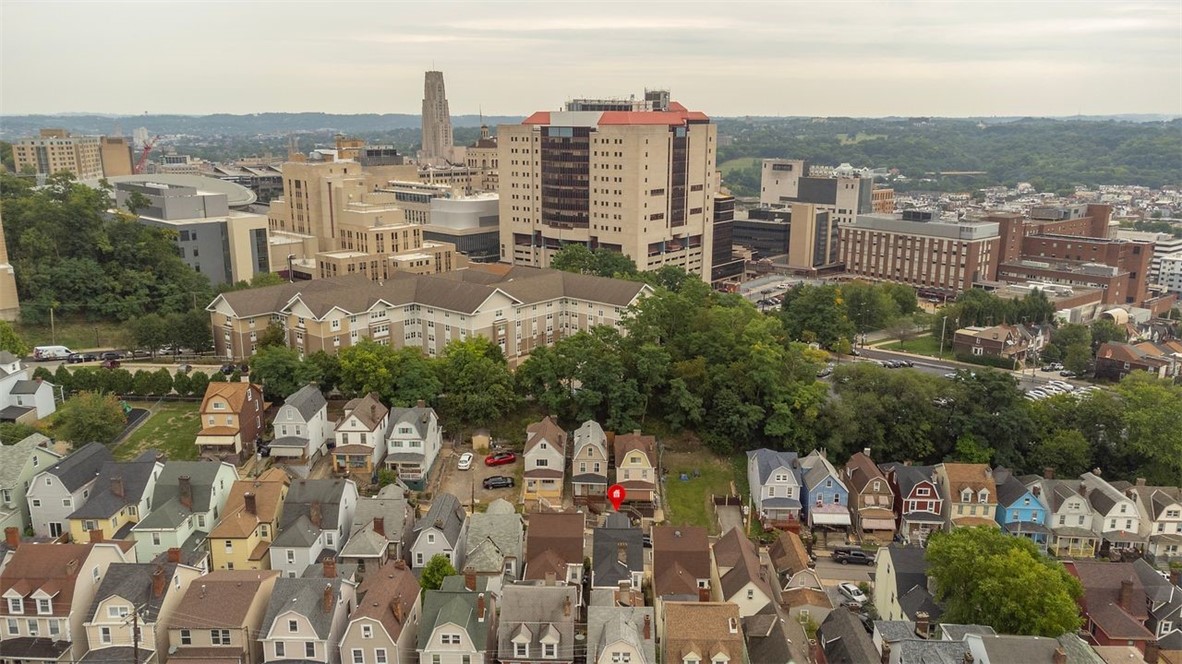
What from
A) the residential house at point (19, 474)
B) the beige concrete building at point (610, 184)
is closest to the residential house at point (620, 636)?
the residential house at point (19, 474)

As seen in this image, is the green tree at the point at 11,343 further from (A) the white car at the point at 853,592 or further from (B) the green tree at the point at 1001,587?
(B) the green tree at the point at 1001,587

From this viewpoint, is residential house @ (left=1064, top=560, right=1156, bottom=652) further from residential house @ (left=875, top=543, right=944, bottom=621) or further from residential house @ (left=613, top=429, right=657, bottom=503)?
residential house @ (left=613, top=429, right=657, bottom=503)

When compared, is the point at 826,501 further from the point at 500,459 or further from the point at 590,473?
the point at 500,459

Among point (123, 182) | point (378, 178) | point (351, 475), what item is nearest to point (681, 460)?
point (351, 475)

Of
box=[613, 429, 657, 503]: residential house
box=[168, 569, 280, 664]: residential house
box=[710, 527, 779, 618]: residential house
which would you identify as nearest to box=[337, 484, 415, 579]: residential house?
box=[168, 569, 280, 664]: residential house

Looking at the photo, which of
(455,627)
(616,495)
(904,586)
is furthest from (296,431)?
(904,586)

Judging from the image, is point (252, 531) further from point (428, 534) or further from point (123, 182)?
point (123, 182)
